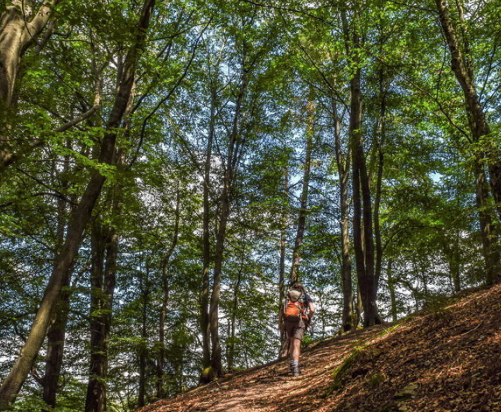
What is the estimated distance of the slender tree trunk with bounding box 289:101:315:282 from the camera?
560 inches

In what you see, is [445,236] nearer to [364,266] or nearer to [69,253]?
[364,266]

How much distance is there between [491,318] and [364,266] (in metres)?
7.24

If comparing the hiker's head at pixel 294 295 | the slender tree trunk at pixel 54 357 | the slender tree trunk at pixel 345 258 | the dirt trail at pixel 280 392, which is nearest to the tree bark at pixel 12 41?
the slender tree trunk at pixel 54 357

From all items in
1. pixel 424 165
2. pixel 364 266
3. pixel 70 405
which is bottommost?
pixel 70 405

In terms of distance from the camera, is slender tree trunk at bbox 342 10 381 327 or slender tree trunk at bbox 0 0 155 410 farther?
slender tree trunk at bbox 342 10 381 327

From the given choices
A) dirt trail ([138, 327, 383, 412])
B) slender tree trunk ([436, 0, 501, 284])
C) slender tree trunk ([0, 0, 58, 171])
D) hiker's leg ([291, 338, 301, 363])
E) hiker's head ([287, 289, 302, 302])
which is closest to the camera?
slender tree trunk ([0, 0, 58, 171])

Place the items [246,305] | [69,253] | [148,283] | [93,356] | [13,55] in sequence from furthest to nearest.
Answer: [246,305], [148,283], [93,356], [69,253], [13,55]

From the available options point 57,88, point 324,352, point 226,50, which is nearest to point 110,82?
point 57,88

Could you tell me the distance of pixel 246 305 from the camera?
17703 mm

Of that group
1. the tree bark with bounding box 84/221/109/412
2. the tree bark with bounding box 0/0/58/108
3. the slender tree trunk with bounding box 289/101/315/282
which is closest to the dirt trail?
the tree bark with bounding box 84/221/109/412

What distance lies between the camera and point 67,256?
19.6ft

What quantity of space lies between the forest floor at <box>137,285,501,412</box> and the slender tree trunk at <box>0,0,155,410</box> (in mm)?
2886

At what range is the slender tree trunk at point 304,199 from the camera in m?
14.2

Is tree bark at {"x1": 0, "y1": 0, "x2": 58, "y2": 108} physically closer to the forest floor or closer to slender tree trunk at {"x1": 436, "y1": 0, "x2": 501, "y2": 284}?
the forest floor
